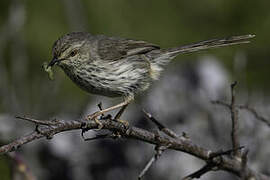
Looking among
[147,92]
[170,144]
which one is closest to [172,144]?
[170,144]

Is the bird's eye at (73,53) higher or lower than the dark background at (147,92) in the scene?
higher

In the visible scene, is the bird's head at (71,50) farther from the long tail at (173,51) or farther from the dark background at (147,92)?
the dark background at (147,92)

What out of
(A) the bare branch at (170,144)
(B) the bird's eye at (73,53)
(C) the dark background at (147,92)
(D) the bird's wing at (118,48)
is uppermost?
(B) the bird's eye at (73,53)

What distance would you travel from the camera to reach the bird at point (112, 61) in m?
5.05

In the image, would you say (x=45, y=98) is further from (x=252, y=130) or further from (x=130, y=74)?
(x=252, y=130)

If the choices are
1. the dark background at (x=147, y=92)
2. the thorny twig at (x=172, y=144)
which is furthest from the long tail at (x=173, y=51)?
the thorny twig at (x=172, y=144)

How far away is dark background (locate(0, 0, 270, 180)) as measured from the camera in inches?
258

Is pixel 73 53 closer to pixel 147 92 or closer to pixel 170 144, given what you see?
pixel 170 144

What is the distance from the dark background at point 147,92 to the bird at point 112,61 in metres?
1.03

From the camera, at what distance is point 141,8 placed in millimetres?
10461

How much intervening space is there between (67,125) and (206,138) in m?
3.72

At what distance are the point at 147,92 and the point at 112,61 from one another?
237 cm

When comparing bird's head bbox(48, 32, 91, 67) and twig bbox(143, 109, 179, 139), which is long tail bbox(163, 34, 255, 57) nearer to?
bird's head bbox(48, 32, 91, 67)

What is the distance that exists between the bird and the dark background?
1.03 metres
